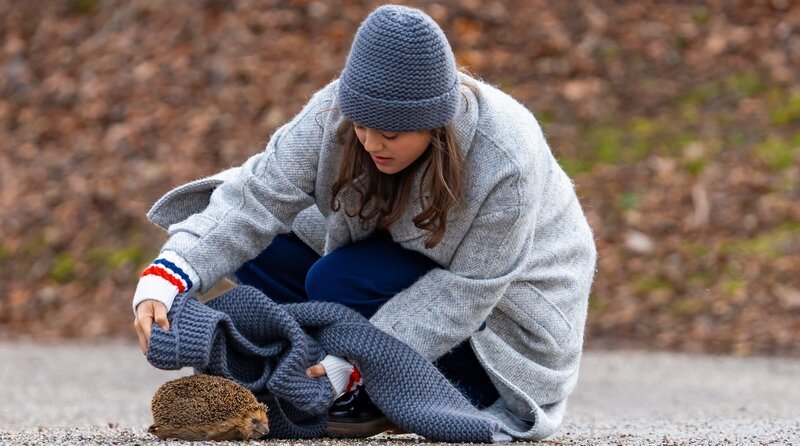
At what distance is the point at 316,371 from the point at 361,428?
0.87ft

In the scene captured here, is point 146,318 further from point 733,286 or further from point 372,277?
point 733,286

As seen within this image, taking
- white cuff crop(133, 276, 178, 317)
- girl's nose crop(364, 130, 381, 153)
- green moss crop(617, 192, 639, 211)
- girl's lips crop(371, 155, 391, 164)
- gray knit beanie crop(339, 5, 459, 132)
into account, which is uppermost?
gray knit beanie crop(339, 5, 459, 132)

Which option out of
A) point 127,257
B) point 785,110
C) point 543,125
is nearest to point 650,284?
point 543,125

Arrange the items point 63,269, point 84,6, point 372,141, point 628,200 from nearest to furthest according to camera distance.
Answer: point 372,141
point 628,200
point 63,269
point 84,6

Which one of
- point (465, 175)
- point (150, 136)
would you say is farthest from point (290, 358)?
point (150, 136)

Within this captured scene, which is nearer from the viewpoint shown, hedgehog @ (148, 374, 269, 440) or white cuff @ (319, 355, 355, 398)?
hedgehog @ (148, 374, 269, 440)

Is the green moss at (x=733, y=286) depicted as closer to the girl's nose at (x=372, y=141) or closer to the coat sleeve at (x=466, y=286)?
the coat sleeve at (x=466, y=286)

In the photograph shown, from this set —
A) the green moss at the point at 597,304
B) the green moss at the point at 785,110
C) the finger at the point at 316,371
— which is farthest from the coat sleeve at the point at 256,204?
the green moss at the point at 785,110

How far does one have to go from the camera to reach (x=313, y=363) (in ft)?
10.3

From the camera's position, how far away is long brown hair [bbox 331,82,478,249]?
10.1 feet

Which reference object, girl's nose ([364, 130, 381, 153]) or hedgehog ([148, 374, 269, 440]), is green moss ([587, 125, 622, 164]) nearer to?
girl's nose ([364, 130, 381, 153])

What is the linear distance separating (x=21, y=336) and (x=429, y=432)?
5.01 m

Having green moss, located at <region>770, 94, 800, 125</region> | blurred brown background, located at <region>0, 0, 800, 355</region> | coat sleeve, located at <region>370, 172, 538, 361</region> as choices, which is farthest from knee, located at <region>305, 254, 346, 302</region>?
green moss, located at <region>770, 94, 800, 125</region>

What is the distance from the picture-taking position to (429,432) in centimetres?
313
